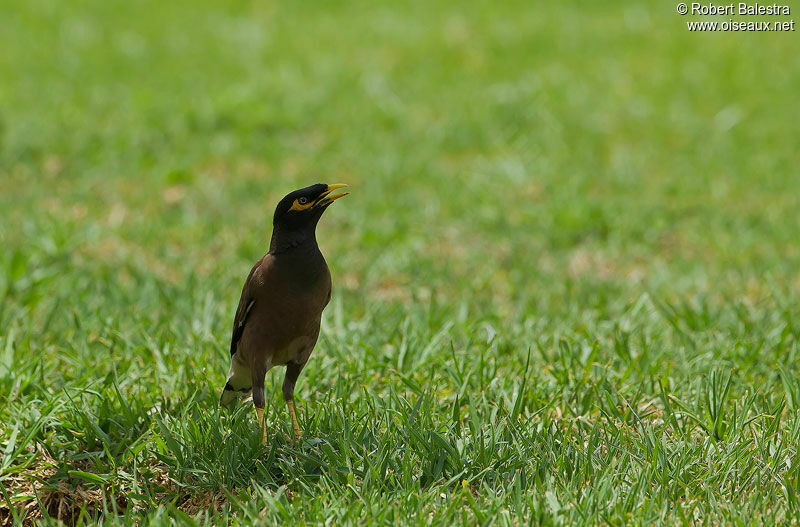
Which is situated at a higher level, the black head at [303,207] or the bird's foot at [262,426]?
the black head at [303,207]

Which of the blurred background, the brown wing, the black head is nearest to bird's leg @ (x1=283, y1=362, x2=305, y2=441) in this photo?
the brown wing

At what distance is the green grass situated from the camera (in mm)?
3586

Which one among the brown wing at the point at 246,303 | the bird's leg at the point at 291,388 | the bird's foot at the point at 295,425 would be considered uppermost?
the brown wing at the point at 246,303

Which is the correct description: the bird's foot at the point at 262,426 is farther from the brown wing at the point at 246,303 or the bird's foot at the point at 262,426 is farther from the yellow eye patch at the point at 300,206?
the yellow eye patch at the point at 300,206

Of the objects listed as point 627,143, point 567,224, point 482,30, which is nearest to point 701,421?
point 567,224

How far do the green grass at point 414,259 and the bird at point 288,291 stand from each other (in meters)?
0.34

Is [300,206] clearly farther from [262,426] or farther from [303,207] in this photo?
[262,426]

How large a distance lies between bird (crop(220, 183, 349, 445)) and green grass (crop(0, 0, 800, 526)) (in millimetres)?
337

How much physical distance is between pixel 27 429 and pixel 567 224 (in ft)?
16.6

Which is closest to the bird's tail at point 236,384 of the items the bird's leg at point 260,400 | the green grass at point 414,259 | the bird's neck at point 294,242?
the green grass at point 414,259

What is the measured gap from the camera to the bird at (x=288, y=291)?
3668mm

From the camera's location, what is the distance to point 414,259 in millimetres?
7090

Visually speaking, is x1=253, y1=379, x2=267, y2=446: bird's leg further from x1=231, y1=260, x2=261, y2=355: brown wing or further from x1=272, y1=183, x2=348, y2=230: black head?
x1=272, y1=183, x2=348, y2=230: black head

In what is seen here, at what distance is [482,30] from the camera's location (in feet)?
43.0
